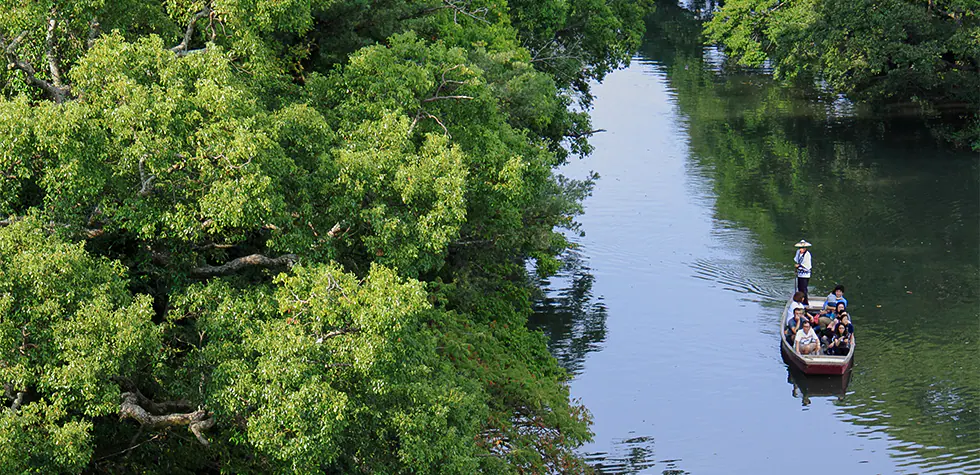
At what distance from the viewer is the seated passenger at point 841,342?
28203mm

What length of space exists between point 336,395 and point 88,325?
112 inches

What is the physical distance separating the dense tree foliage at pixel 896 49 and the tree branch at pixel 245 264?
35.0m

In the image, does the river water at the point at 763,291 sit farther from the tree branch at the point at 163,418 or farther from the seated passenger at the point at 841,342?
the tree branch at the point at 163,418

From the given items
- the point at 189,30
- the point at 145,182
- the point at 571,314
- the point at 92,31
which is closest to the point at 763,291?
the point at 571,314

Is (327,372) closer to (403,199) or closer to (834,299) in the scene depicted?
(403,199)

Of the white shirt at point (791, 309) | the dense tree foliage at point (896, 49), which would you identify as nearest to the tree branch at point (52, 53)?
the white shirt at point (791, 309)

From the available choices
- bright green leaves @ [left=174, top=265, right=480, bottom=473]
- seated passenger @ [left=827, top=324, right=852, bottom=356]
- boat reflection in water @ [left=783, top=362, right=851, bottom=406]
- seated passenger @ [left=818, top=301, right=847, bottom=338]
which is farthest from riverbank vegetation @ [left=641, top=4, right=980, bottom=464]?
bright green leaves @ [left=174, top=265, right=480, bottom=473]

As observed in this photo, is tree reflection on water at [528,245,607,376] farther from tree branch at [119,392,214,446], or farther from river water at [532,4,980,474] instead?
tree branch at [119,392,214,446]

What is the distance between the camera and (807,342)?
1115 inches

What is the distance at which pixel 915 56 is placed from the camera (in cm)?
4634

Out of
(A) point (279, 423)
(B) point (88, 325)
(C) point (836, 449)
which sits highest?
(B) point (88, 325)

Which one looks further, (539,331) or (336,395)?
(539,331)

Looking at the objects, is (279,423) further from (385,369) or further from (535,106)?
(535,106)

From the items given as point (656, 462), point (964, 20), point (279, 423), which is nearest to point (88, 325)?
point (279, 423)
